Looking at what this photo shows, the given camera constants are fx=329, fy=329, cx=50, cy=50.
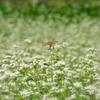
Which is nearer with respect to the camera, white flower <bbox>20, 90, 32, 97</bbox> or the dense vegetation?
white flower <bbox>20, 90, 32, 97</bbox>

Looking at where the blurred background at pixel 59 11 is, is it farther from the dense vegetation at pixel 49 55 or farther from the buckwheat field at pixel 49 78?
the buckwheat field at pixel 49 78

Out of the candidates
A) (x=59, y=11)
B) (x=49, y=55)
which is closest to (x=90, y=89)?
(x=49, y=55)

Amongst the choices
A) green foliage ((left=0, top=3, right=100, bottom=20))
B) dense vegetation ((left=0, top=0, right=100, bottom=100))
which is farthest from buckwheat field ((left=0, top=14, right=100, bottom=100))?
green foliage ((left=0, top=3, right=100, bottom=20))

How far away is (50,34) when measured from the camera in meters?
16.0

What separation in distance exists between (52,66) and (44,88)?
2.16ft

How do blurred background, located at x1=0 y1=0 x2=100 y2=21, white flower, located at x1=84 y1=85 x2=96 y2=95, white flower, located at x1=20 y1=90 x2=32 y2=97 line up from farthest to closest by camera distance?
blurred background, located at x1=0 y1=0 x2=100 y2=21 → white flower, located at x1=84 y1=85 x2=96 y2=95 → white flower, located at x1=20 y1=90 x2=32 y2=97

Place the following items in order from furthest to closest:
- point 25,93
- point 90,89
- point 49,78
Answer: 1. point 49,78
2. point 90,89
3. point 25,93

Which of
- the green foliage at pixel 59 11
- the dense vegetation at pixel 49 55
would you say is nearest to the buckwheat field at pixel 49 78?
the dense vegetation at pixel 49 55

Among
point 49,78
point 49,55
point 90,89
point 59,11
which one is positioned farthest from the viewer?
point 59,11

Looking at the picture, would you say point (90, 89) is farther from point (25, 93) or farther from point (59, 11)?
point (59, 11)

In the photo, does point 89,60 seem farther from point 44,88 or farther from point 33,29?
point 33,29

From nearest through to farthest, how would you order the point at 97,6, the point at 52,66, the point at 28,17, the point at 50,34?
the point at 52,66
the point at 50,34
the point at 28,17
the point at 97,6

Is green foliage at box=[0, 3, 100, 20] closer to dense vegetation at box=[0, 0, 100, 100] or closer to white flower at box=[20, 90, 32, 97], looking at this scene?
dense vegetation at box=[0, 0, 100, 100]

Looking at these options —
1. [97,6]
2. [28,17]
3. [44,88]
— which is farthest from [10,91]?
[97,6]
